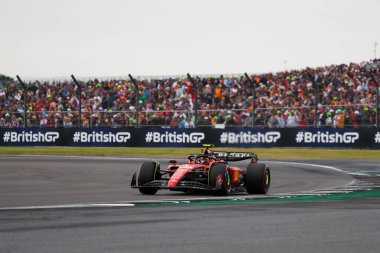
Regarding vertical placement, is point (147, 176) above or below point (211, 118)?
below

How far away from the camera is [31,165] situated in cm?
2522

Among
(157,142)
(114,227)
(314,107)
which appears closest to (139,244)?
(114,227)

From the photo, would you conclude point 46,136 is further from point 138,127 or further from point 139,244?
point 139,244

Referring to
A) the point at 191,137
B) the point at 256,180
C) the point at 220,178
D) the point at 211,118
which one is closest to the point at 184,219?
the point at 220,178

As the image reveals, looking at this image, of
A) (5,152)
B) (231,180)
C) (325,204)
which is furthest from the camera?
(5,152)

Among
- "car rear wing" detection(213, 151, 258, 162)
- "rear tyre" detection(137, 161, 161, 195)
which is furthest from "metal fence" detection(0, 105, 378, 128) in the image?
"rear tyre" detection(137, 161, 161, 195)

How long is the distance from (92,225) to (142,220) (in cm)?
80

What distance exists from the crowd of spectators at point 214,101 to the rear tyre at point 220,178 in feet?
60.4

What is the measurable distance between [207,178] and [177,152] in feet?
65.7

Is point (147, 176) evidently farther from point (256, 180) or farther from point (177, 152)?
point (177, 152)

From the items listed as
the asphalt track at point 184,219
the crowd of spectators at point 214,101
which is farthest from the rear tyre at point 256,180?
the crowd of spectators at point 214,101

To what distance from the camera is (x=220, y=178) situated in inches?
557

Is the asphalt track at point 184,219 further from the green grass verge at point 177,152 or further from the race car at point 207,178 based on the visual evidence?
the green grass verge at point 177,152

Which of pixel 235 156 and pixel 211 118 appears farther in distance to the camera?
pixel 211 118
